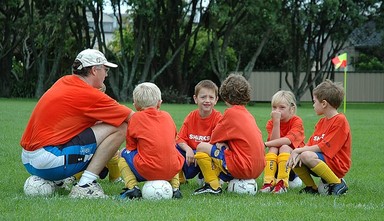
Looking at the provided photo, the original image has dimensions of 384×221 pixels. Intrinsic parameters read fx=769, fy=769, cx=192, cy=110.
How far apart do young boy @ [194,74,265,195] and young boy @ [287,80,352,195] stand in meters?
0.43

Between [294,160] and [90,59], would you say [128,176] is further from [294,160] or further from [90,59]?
[294,160]

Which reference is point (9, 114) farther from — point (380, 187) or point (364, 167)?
point (380, 187)

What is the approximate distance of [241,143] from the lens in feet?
27.7

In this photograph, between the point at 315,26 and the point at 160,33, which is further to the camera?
the point at 315,26

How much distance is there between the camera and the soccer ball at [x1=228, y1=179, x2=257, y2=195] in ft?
27.5

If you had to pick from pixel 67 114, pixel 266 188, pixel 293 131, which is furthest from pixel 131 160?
pixel 293 131

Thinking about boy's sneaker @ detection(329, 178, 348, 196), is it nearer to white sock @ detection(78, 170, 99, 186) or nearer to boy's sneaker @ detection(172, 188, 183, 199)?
boy's sneaker @ detection(172, 188, 183, 199)

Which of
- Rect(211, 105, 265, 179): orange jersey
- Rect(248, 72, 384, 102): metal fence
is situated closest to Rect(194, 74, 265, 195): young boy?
Rect(211, 105, 265, 179): orange jersey

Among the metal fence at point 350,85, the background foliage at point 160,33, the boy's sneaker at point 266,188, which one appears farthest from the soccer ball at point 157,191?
the metal fence at point 350,85

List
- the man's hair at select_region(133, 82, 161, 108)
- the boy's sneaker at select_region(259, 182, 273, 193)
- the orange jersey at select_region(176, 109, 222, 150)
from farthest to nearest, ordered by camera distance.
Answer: the orange jersey at select_region(176, 109, 222, 150) < the boy's sneaker at select_region(259, 182, 273, 193) < the man's hair at select_region(133, 82, 161, 108)

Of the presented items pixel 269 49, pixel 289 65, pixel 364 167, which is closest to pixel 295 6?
pixel 289 65

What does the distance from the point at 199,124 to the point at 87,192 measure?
7.32 feet

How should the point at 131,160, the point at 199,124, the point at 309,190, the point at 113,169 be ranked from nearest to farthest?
the point at 131,160 → the point at 309,190 → the point at 113,169 → the point at 199,124

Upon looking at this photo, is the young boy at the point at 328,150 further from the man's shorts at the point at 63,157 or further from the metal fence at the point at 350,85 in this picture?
the metal fence at the point at 350,85
